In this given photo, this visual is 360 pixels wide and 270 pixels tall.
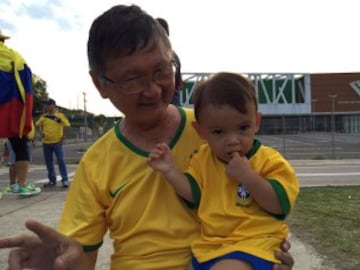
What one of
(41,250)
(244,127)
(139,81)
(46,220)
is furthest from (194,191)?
(46,220)

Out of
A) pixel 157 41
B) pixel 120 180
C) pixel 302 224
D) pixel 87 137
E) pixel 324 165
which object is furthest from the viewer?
pixel 87 137

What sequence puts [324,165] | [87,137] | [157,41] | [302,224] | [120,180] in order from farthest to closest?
1. [87,137]
2. [324,165]
3. [302,224]
4. [120,180]
5. [157,41]

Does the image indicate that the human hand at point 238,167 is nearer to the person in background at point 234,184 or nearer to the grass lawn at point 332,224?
the person in background at point 234,184

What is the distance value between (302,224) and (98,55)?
3.85 m

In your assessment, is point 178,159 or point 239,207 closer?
point 239,207

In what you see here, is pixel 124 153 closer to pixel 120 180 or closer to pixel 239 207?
pixel 120 180

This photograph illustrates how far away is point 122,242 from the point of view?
1.87 m

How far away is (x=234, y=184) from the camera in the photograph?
1.79 m

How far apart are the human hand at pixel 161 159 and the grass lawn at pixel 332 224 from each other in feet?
7.67

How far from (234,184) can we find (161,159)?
0.86ft

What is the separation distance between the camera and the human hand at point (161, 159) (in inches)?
70.2

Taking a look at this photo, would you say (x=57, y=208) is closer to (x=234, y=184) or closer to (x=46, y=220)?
(x=46, y=220)

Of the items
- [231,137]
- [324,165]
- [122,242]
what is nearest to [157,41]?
[231,137]

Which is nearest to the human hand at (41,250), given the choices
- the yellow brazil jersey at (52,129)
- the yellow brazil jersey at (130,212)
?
the yellow brazil jersey at (130,212)
